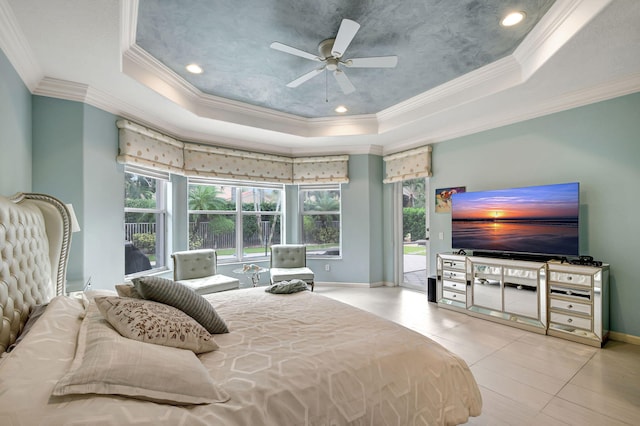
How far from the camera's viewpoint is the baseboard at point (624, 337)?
2.91 meters

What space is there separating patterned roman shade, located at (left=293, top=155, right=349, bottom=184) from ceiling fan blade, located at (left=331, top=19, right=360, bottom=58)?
289 cm

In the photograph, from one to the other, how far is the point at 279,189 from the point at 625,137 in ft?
15.7

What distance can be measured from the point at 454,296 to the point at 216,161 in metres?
4.17

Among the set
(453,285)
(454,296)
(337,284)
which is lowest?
(337,284)

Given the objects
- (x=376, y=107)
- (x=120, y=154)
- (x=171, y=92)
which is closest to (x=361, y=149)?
(x=376, y=107)

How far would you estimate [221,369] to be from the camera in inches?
50.6

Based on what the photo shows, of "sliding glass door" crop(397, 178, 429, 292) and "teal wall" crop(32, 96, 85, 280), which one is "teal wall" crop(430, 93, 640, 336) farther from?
"teal wall" crop(32, 96, 85, 280)

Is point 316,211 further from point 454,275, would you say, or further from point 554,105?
point 554,105

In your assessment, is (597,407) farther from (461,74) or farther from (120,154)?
(120,154)

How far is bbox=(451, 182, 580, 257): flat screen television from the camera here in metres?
3.15

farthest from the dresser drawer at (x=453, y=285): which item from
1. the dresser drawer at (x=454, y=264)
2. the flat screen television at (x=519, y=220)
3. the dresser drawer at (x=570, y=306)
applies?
the dresser drawer at (x=570, y=306)

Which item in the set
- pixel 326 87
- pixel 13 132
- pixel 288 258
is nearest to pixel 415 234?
pixel 288 258

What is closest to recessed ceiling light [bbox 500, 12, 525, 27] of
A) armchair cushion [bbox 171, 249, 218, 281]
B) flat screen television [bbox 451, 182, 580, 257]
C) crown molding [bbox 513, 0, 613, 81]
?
crown molding [bbox 513, 0, 613, 81]

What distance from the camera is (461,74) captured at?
3.35 m
